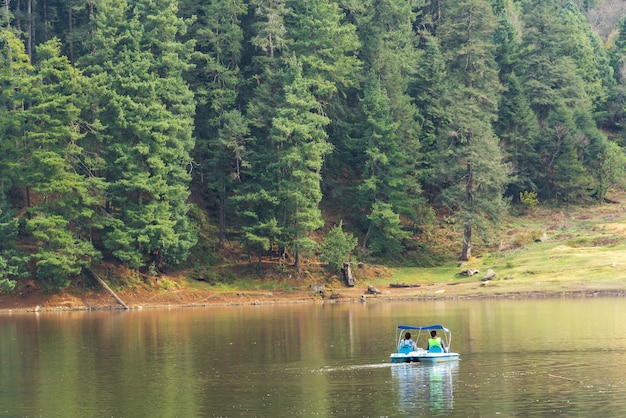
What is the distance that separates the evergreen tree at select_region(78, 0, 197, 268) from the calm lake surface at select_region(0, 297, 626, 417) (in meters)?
11.9

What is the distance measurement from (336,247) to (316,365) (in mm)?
37723

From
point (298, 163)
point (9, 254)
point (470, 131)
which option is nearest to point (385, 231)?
point (298, 163)

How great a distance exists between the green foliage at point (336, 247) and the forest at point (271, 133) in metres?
0.18

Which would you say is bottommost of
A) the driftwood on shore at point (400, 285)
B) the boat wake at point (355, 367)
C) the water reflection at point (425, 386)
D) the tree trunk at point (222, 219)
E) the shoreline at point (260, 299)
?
the water reflection at point (425, 386)

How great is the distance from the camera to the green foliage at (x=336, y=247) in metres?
83.8

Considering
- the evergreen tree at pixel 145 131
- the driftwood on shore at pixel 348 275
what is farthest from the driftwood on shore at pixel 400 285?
the evergreen tree at pixel 145 131

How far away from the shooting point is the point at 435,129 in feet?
324

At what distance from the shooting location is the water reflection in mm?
35031

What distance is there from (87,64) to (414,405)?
6293cm

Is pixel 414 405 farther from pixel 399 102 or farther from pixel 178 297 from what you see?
pixel 399 102

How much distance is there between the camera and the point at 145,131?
270 feet

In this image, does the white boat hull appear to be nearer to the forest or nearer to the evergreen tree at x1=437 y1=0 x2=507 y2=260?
the forest

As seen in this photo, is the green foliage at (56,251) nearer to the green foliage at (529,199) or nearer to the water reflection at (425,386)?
the water reflection at (425,386)

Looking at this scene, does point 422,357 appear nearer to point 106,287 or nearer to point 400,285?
point 400,285
